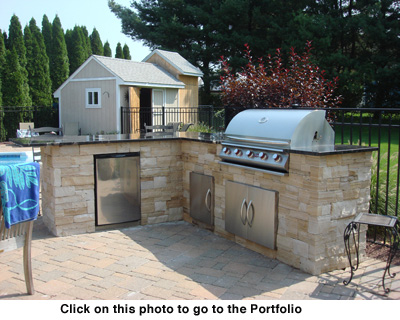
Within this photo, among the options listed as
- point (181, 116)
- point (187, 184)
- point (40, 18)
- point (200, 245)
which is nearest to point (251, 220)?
point (200, 245)

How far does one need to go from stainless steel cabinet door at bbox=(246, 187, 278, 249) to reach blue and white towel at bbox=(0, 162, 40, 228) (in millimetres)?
2357

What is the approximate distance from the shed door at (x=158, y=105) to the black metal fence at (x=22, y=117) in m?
6.92

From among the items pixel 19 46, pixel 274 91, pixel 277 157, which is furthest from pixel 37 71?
pixel 277 157

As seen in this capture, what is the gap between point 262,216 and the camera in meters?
4.53

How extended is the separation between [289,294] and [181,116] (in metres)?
15.5

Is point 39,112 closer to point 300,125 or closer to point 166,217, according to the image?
point 166,217

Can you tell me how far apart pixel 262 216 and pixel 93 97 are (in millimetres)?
15276

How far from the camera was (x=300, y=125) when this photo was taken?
166 inches

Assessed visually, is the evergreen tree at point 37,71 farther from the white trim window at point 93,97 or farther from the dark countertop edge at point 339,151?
the dark countertop edge at point 339,151

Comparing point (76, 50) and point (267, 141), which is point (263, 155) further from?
point (76, 50)

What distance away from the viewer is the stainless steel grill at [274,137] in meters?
4.21

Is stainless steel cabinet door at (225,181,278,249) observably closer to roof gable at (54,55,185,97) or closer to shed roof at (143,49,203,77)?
roof gable at (54,55,185,97)

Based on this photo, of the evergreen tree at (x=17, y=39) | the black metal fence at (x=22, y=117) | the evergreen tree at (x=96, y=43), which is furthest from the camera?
the evergreen tree at (x=96, y=43)

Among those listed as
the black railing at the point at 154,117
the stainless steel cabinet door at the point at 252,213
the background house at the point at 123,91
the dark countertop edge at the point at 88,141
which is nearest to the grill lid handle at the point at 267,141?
the stainless steel cabinet door at the point at 252,213
